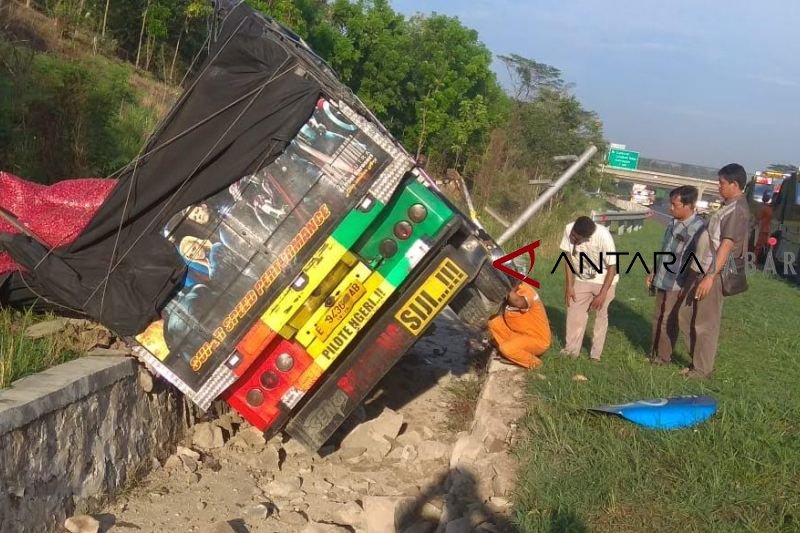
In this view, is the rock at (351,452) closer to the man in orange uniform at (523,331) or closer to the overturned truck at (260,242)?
the overturned truck at (260,242)

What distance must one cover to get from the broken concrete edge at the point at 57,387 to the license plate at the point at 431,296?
5.66 feet

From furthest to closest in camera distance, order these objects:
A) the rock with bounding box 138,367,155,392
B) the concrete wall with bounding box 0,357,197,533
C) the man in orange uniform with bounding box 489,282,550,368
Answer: the man in orange uniform with bounding box 489,282,550,368 < the rock with bounding box 138,367,155,392 < the concrete wall with bounding box 0,357,197,533

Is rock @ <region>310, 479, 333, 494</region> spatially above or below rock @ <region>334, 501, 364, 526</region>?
below

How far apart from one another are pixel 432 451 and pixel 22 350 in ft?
9.56

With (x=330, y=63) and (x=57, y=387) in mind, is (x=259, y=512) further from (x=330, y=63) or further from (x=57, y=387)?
(x=330, y=63)

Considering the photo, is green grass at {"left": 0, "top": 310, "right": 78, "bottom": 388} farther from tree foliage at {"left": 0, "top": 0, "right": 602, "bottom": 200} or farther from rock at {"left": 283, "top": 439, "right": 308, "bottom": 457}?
tree foliage at {"left": 0, "top": 0, "right": 602, "bottom": 200}

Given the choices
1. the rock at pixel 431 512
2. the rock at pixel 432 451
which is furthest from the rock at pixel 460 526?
the rock at pixel 432 451

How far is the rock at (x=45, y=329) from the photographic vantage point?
16.8ft

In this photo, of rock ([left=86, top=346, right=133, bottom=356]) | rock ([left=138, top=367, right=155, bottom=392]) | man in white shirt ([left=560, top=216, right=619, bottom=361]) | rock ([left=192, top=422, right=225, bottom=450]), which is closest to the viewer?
rock ([left=86, top=346, right=133, bottom=356])

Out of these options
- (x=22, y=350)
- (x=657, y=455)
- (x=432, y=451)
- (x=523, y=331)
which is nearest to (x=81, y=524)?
(x=22, y=350)

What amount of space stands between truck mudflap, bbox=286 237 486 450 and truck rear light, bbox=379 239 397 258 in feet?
0.91

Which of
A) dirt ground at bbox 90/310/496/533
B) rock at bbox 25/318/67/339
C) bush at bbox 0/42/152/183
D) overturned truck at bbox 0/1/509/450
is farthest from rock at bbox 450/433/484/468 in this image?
bush at bbox 0/42/152/183

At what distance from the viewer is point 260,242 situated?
475 centimetres

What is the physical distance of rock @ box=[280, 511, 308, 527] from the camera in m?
5.07
